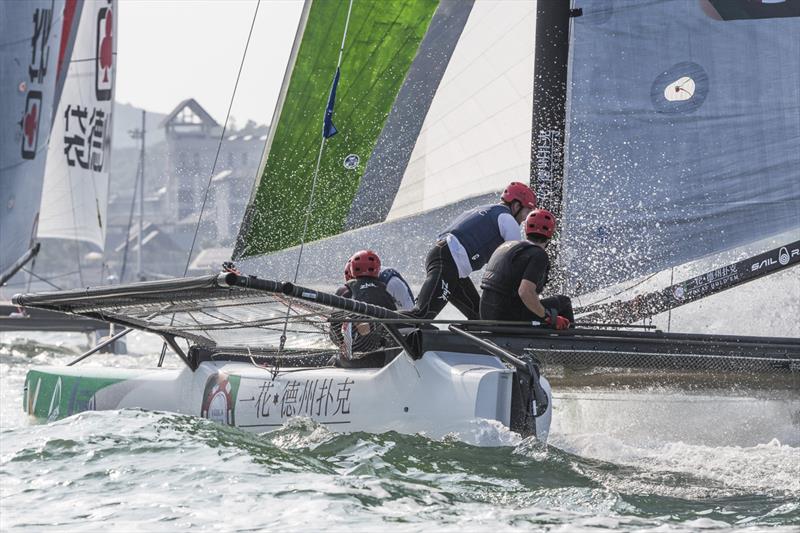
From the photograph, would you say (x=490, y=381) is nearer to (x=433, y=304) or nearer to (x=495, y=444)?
(x=495, y=444)

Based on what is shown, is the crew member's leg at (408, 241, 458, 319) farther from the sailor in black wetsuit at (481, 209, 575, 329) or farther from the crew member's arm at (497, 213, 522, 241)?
the sailor in black wetsuit at (481, 209, 575, 329)

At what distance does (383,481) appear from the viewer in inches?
195

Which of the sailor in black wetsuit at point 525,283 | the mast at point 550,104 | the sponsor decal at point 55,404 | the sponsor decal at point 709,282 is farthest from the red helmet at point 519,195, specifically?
the sponsor decal at point 55,404

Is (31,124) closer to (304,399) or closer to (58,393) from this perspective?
(58,393)

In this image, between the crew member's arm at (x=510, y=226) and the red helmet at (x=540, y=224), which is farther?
the crew member's arm at (x=510, y=226)

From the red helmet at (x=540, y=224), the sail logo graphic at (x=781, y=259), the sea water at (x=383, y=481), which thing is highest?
the red helmet at (x=540, y=224)

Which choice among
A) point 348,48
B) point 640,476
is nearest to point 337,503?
point 640,476

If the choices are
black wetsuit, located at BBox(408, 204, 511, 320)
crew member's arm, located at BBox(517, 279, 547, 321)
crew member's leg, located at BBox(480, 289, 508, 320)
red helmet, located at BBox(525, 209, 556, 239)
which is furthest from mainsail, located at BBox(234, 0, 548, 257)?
crew member's arm, located at BBox(517, 279, 547, 321)

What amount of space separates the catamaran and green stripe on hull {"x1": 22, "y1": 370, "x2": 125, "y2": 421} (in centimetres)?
2

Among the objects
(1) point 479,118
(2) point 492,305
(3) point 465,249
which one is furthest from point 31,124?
(2) point 492,305

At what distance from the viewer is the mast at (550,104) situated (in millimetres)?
7500

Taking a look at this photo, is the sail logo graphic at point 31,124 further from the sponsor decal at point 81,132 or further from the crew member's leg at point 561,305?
the crew member's leg at point 561,305

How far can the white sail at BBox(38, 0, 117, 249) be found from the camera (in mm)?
18219

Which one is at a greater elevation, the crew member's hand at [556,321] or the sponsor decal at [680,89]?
the sponsor decal at [680,89]
